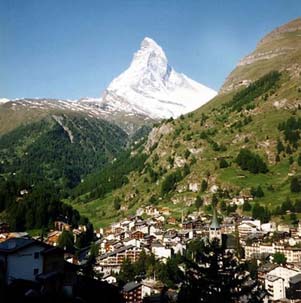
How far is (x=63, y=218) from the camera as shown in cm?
15725

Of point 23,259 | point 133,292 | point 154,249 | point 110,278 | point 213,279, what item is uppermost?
point 23,259

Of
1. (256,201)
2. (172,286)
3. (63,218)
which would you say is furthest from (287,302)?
(63,218)

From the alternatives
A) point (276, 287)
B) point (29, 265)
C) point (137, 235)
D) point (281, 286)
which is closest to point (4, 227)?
point (137, 235)

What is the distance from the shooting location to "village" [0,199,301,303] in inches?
1369

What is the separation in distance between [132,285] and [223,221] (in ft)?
229

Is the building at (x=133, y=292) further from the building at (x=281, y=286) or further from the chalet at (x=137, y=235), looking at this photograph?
the chalet at (x=137, y=235)

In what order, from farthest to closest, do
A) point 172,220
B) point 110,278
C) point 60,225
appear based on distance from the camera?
point 172,220 < point 60,225 < point 110,278

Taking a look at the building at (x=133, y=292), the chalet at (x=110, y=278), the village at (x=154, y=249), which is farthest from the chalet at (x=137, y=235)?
the building at (x=133, y=292)

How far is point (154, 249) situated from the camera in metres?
117

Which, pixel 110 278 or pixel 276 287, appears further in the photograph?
pixel 110 278

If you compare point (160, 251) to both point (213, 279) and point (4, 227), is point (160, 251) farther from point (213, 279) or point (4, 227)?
point (213, 279)

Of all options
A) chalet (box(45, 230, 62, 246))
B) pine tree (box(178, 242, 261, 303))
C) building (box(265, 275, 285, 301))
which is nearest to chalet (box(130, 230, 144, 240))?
chalet (box(45, 230, 62, 246))

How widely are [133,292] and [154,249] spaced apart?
3938 cm

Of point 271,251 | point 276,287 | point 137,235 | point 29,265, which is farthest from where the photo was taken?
point 137,235
